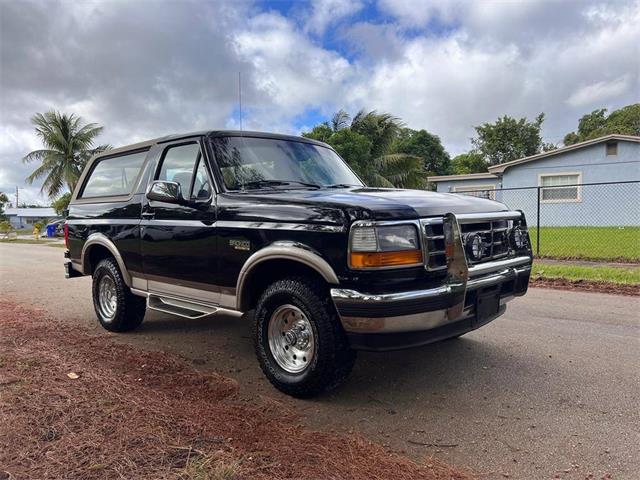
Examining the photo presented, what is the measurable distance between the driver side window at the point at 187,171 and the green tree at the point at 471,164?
43.3 m

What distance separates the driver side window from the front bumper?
180 cm

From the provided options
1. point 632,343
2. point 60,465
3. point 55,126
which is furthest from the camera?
point 55,126

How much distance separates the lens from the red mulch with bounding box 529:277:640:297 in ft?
24.8

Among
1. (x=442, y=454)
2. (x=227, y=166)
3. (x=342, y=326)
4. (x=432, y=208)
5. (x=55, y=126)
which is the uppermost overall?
(x=55, y=126)

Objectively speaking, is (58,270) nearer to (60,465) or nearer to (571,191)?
(60,465)

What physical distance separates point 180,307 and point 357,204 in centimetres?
229

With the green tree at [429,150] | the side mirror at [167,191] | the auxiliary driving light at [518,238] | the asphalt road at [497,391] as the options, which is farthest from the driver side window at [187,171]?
the green tree at [429,150]

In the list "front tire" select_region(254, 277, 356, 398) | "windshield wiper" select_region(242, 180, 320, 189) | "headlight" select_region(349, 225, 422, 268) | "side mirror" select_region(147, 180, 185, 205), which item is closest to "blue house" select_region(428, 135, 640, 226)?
"windshield wiper" select_region(242, 180, 320, 189)

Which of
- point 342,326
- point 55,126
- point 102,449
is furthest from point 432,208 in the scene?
point 55,126

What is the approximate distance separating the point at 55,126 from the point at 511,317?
3409cm

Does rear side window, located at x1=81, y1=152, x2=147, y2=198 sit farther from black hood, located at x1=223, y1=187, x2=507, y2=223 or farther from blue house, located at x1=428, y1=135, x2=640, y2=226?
blue house, located at x1=428, y1=135, x2=640, y2=226

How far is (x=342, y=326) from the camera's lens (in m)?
3.32

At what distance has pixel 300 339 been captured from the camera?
3.66 metres

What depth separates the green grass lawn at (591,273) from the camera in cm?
837
